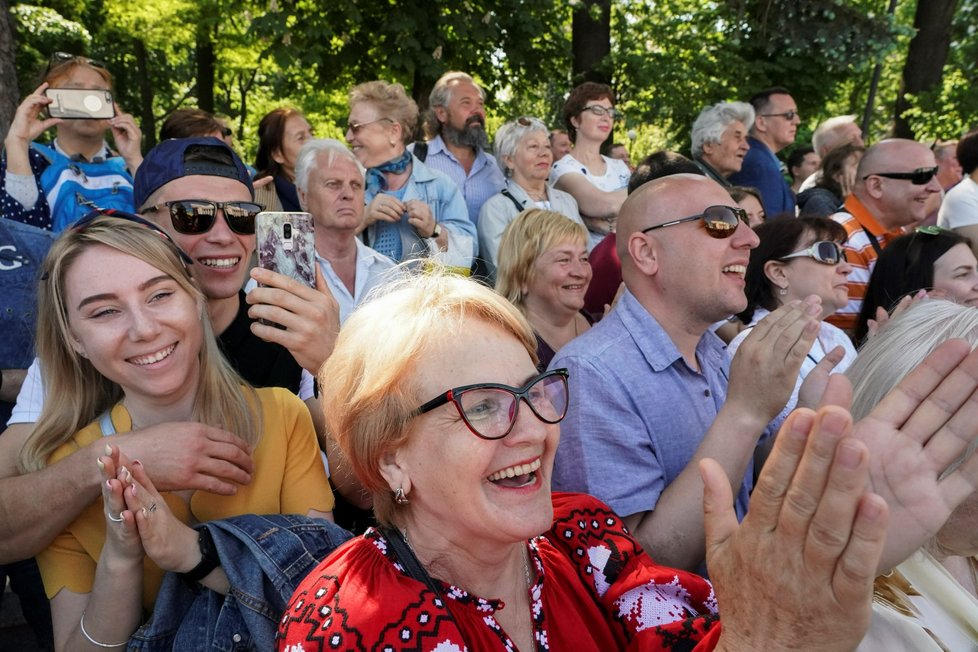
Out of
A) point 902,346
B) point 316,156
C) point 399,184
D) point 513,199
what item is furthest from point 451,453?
point 513,199

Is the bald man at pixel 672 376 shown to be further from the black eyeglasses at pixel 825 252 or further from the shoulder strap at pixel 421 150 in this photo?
the shoulder strap at pixel 421 150

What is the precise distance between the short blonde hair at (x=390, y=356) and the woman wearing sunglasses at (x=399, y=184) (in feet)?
9.25

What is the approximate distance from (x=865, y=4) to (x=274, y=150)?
12.3 m

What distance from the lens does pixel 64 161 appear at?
4125 mm

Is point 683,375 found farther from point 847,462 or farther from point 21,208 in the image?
point 21,208

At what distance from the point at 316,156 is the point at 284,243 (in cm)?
191

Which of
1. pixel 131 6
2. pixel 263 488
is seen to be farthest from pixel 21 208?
pixel 131 6

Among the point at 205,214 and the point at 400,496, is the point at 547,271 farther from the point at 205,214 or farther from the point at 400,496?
the point at 400,496

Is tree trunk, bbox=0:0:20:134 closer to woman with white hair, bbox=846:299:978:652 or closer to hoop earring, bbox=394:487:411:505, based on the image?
hoop earring, bbox=394:487:411:505

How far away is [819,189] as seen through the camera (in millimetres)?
6605

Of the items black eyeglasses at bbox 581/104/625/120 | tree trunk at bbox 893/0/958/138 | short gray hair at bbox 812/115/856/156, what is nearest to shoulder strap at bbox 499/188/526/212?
black eyeglasses at bbox 581/104/625/120

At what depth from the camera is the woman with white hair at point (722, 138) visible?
603cm

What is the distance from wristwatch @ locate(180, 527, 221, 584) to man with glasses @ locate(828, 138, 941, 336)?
4390 millimetres

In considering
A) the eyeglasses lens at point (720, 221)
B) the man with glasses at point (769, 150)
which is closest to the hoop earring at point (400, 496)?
the eyeglasses lens at point (720, 221)
